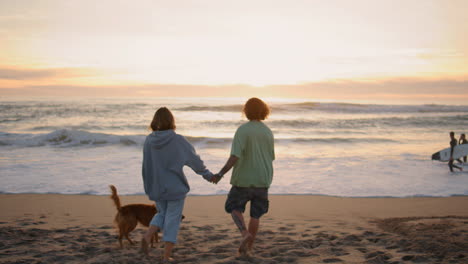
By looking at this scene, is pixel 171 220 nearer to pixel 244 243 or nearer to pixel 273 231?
pixel 244 243

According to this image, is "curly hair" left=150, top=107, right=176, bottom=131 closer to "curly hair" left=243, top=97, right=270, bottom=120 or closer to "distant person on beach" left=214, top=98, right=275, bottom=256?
"distant person on beach" left=214, top=98, right=275, bottom=256

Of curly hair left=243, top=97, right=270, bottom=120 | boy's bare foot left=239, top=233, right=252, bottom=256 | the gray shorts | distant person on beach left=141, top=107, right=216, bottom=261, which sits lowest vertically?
boy's bare foot left=239, top=233, right=252, bottom=256

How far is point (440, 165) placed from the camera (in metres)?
11.1

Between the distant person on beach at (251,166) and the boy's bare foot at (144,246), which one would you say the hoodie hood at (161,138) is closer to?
the distant person on beach at (251,166)

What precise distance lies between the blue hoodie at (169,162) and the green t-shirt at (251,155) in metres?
0.39

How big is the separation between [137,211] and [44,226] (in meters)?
1.90

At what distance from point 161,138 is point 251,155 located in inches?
35.5

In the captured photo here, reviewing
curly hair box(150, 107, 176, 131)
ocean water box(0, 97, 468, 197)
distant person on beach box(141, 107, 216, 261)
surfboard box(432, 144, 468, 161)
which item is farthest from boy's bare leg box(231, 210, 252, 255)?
surfboard box(432, 144, 468, 161)

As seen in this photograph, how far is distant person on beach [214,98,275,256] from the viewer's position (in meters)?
3.85

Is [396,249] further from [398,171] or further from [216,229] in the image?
[398,171]

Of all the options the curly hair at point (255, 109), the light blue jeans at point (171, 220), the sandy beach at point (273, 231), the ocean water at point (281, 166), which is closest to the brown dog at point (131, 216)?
the sandy beach at point (273, 231)

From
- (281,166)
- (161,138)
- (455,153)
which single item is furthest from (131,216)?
(455,153)

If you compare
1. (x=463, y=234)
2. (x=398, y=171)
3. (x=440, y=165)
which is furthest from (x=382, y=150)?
(x=463, y=234)

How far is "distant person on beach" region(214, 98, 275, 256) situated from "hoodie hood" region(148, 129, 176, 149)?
62cm
